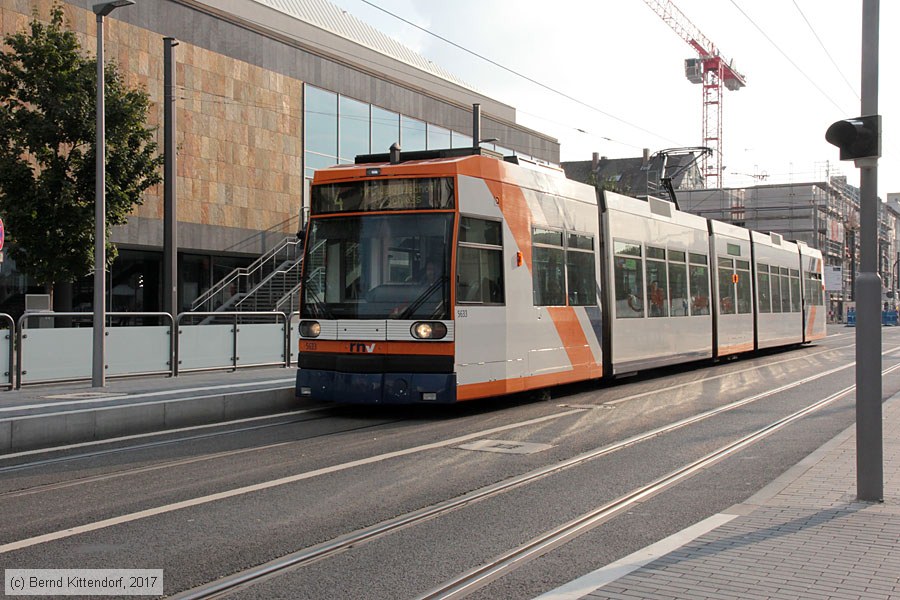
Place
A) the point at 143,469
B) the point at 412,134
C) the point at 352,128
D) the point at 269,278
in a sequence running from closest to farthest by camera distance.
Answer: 1. the point at 143,469
2. the point at 269,278
3. the point at 352,128
4. the point at 412,134

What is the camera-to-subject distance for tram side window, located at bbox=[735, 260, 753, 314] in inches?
905

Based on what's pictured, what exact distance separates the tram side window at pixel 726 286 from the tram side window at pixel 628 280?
5.28 meters

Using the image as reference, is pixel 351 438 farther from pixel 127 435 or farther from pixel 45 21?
pixel 45 21

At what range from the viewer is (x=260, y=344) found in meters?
18.3

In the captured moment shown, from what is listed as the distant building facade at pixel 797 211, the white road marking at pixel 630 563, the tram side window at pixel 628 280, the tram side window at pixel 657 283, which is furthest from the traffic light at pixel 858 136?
the distant building facade at pixel 797 211

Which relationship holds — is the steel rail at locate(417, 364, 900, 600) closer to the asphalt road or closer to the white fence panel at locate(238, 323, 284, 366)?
the asphalt road

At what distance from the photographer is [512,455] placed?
9.28 meters

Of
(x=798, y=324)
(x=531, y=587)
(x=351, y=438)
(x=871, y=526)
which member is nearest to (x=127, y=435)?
(x=351, y=438)

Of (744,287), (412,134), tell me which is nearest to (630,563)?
(744,287)

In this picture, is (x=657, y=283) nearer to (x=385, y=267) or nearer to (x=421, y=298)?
(x=421, y=298)

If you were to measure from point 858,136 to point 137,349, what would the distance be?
12.5m

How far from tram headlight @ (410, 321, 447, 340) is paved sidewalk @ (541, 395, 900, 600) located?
5070 mm

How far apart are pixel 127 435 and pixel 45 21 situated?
70.4ft

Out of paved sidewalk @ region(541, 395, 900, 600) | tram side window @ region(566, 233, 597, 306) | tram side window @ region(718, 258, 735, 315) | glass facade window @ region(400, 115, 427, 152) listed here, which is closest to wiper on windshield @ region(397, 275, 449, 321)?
tram side window @ region(566, 233, 597, 306)
